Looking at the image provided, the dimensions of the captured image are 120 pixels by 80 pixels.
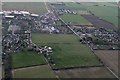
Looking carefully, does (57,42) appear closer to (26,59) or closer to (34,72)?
A: (26,59)

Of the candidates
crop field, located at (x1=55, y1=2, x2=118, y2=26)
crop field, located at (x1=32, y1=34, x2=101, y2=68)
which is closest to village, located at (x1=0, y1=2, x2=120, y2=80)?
crop field, located at (x1=32, y1=34, x2=101, y2=68)

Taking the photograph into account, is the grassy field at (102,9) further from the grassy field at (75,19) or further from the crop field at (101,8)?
the grassy field at (75,19)

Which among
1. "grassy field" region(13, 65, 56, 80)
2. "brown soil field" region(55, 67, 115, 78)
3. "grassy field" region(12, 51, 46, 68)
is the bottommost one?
"brown soil field" region(55, 67, 115, 78)

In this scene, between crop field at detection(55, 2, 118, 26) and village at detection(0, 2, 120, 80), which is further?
crop field at detection(55, 2, 118, 26)

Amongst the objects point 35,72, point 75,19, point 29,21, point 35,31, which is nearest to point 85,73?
point 35,72

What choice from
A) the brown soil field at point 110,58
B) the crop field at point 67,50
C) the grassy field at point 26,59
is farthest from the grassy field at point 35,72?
the brown soil field at point 110,58

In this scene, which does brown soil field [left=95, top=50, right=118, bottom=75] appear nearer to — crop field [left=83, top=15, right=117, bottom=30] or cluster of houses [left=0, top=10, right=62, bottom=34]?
cluster of houses [left=0, top=10, right=62, bottom=34]

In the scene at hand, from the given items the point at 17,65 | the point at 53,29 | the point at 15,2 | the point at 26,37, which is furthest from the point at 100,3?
the point at 17,65
